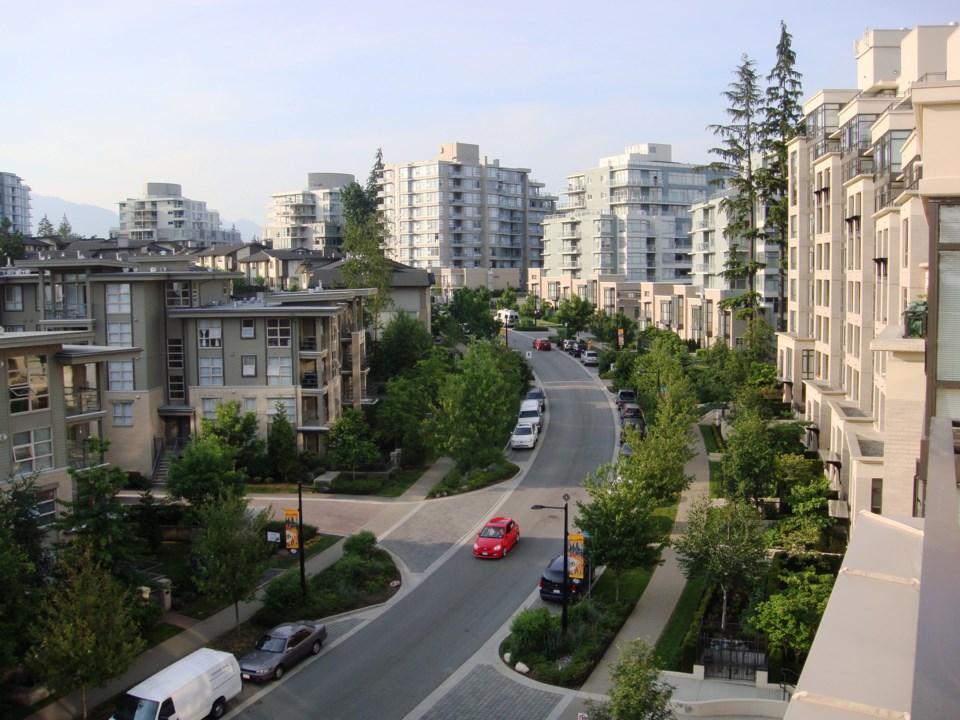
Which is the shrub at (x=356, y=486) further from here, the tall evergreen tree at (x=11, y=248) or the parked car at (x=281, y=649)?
the tall evergreen tree at (x=11, y=248)

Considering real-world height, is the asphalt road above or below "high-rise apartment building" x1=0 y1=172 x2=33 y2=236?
below

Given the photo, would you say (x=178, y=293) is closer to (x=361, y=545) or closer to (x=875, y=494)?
(x=361, y=545)

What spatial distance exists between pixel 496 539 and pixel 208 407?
711 inches

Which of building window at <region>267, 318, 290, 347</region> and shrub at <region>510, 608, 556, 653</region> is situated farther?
building window at <region>267, 318, 290, 347</region>

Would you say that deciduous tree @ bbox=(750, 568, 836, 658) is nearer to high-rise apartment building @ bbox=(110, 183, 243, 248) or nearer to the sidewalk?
the sidewalk

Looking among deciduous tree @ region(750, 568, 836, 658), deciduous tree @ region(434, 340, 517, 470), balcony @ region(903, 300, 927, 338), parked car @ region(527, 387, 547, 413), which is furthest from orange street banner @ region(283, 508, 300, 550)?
parked car @ region(527, 387, 547, 413)

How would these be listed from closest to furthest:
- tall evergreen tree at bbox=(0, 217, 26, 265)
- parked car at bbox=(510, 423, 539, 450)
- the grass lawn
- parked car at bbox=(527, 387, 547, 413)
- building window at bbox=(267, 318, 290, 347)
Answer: the grass lawn < building window at bbox=(267, 318, 290, 347) < parked car at bbox=(510, 423, 539, 450) < parked car at bbox=(527, 387, 547, 413) < tall evergreen tree at bbox=(0, 217, 26, 265)

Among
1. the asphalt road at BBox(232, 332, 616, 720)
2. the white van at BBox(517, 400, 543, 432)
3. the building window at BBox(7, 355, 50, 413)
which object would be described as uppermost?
the building window at BBox(7, 355, 50, 413)

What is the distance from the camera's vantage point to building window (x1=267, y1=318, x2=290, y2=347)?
43.7 metres

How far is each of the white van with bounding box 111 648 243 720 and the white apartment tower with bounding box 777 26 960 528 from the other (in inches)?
617

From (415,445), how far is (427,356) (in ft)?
46.0

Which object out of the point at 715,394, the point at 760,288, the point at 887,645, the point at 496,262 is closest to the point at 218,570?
the point at 887,645

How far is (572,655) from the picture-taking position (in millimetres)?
24531

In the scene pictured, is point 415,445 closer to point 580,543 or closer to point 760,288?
point 580,543
